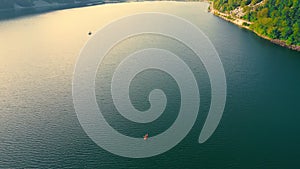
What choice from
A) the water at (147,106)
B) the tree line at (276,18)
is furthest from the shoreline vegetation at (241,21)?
the water at (147,106)

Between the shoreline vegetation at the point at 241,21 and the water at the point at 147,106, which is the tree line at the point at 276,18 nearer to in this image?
the shoreline vegetation at the point at 241,21

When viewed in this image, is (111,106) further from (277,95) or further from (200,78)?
(277,95)

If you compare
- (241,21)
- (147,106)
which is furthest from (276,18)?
(147,106)

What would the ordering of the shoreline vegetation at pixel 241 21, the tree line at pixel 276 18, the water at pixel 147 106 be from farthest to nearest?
the tree line at pixel 276 18 < the shoreline vegetation at pixel 241 21 < the water at pixel 147 106

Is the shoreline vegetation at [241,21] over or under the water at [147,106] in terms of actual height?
over

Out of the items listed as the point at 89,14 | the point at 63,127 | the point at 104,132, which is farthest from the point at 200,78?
the point at 89,14

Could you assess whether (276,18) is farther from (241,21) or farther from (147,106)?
(147,106)

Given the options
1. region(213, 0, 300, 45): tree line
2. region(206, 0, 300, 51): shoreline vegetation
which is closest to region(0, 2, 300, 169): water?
region(206, 0, 300, 51): shoreline vegetation

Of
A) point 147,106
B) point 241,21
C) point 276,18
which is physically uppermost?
point 276,18
